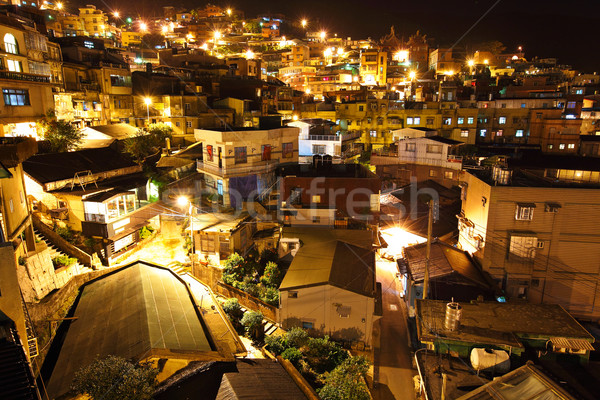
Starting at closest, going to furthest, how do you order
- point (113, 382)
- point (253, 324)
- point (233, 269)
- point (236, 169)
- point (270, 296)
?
point (113, 382), point (253, 324), point (270, 296), point (233, 269), point (236, 169)

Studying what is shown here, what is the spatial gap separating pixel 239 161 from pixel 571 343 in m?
19.4

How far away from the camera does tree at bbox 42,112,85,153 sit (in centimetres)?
2284

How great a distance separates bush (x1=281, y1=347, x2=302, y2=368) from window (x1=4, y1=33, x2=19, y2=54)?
22694 mm

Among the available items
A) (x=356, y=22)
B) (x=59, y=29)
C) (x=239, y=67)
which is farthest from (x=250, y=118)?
(x=356, y=22)

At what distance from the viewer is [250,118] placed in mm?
35188

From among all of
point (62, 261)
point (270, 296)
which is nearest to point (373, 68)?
point (270, 296)

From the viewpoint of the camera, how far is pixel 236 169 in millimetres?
23672

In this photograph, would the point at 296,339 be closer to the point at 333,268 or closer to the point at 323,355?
the point at 323,355

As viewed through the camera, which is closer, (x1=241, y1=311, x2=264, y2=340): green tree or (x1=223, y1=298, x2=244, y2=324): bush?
(x1=241, y1=311, x2=264, y2=340): green tree

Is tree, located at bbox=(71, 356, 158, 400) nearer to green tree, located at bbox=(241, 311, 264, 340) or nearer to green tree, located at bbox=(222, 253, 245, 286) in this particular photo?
green tree, located at bbox=(241, 311, 264, 340)

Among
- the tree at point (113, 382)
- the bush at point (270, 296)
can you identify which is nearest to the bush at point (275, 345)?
the bush at point (270, 296)

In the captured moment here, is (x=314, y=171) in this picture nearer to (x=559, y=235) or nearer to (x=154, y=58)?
(x=559, y=235)

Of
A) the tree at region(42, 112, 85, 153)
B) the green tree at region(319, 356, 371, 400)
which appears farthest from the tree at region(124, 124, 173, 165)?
the green tree at region(319, 356, 371, 400)

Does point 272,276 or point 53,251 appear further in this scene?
point 272,276
